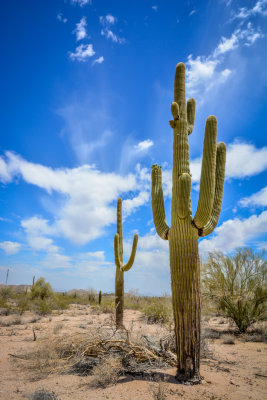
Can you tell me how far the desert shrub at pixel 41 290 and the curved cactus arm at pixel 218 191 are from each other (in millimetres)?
20429

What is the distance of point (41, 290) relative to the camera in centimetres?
2320

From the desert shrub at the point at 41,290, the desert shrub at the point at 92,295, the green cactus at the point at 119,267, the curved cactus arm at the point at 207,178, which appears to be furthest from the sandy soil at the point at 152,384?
the desert shrub at the point at 92,295

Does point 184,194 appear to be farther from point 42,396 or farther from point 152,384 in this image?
point 42,396

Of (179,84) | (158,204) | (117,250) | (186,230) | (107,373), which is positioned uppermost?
(179,84)

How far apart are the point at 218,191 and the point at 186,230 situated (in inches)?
63.8

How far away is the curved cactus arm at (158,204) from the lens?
669 cm

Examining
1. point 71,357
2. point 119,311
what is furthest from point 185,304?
point 119,311

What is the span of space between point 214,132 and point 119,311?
8.03 meters

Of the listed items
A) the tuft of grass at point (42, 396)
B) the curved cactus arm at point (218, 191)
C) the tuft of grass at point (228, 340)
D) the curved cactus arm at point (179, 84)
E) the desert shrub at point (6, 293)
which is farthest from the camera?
the desert shrub at point (6, 293)

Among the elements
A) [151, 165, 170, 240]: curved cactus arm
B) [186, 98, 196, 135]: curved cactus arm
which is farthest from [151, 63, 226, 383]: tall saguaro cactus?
[186, 98, 196, 135]: curved cactus arm

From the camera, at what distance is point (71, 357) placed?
7.02 m

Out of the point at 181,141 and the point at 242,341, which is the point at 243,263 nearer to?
the point at 242,341

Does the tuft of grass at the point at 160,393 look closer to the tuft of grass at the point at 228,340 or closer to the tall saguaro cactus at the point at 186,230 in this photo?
the tall saguaro cactus at the point at 186,230

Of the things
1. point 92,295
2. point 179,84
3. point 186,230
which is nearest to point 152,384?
point 186,230
